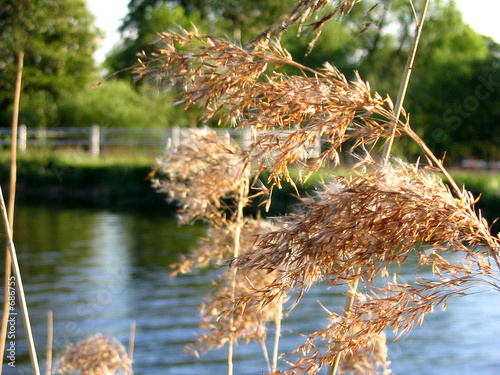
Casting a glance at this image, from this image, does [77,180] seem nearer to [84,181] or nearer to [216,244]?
[84,181]

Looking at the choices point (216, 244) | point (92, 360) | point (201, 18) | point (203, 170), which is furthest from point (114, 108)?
point (203, 170)

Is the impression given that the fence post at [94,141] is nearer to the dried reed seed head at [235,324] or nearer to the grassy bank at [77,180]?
the grassy bank at [77,180]

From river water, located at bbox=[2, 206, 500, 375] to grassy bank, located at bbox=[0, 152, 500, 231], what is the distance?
6.13 m

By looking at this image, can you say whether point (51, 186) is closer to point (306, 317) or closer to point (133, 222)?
point (133, 222)

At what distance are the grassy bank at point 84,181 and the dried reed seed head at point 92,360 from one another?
17.0 metres

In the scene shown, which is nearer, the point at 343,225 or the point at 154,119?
the point at 343,225

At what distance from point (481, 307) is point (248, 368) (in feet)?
14.6

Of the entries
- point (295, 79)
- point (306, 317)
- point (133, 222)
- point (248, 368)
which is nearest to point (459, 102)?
point (133, 222)

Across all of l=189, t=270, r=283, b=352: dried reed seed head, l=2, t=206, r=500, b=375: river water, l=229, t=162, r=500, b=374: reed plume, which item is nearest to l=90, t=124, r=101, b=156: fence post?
l=2, t=206, r=500, b=375: river water

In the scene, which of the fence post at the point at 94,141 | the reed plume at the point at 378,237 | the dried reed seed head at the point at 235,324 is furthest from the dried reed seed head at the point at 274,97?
the fence post at the point at 94,141

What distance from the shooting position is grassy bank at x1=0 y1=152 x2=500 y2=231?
68.1ft

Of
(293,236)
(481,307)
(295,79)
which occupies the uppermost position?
(295,79)

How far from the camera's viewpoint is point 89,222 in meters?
16.8

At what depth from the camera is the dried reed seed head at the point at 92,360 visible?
11.2 feet
